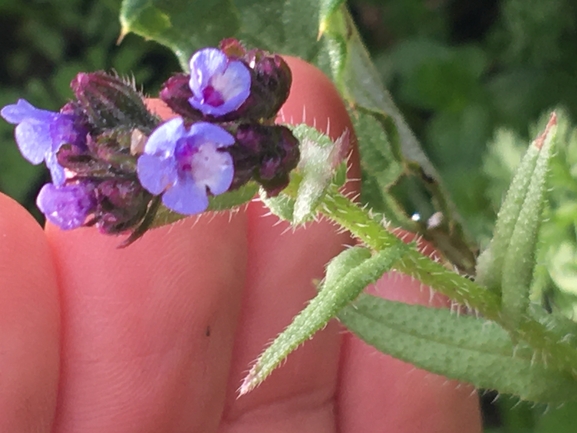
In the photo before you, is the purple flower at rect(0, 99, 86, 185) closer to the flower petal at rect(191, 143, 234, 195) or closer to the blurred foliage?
the flower petal at rect(191, 143, 234, 195)

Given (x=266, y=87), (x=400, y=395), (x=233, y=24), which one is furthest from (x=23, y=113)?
(x=400, y=395)

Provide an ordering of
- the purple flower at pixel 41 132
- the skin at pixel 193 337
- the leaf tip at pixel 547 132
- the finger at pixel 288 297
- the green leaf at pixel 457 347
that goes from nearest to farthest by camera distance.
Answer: the purple flower at pixel 41 132, the leaf tip at pixel 547 132, the green leaf at pixel 457 347, the skin at pixel 193 337, the finger at pixel 288 297

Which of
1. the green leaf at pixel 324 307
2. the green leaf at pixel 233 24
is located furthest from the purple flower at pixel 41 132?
the green leaf at pixel 233 24

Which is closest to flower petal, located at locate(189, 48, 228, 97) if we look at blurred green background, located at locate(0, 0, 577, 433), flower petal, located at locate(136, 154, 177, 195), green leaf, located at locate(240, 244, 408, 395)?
flower petal, located at locate(136, 154, 177, 195)

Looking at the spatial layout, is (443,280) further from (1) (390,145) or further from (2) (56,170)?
(2) (56,170)

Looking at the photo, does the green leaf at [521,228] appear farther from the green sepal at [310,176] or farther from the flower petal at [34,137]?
the flower petal at [34,137]

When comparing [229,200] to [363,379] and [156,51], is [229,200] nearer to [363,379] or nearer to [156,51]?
[363,379]
